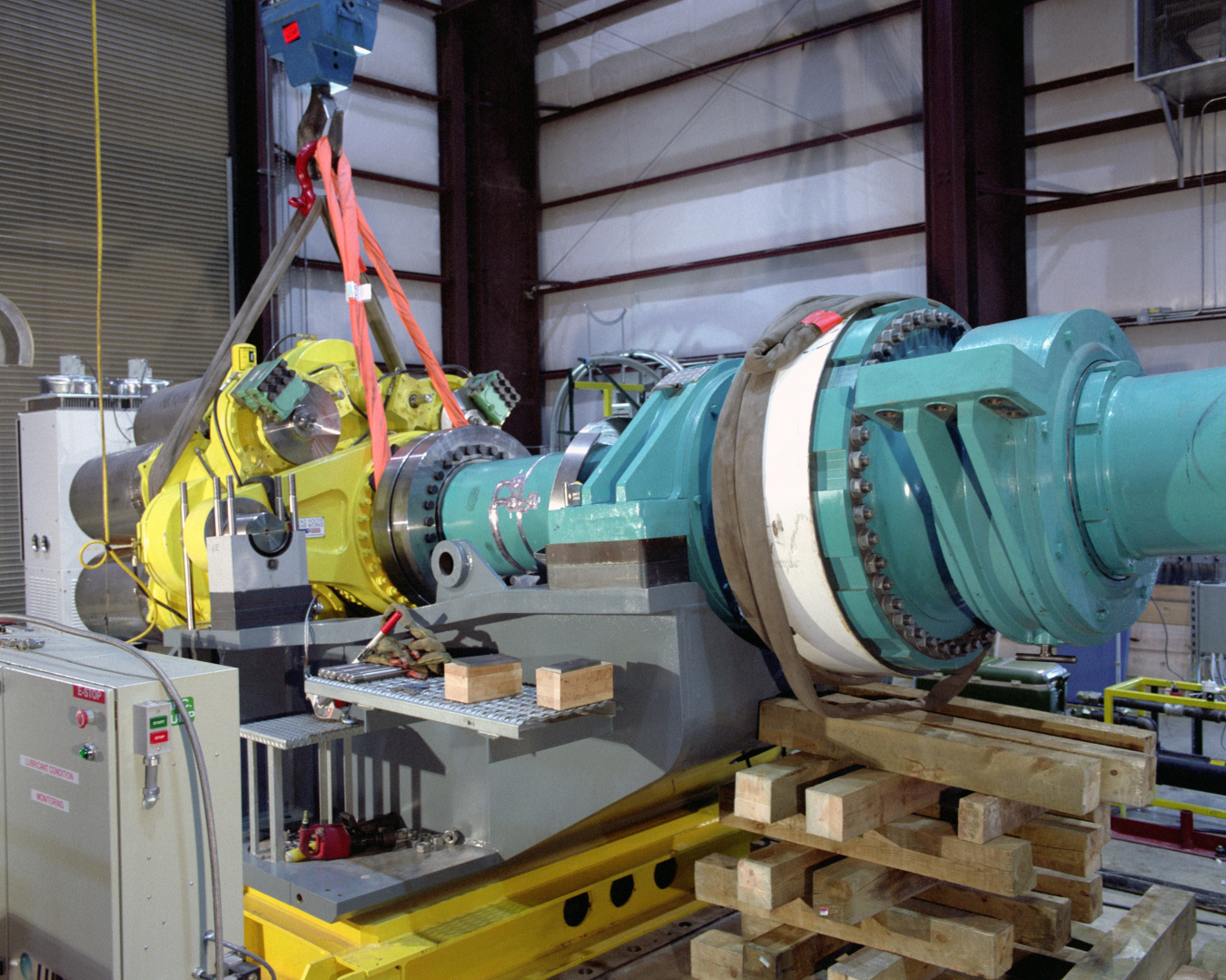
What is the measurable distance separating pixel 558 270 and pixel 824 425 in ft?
32.4

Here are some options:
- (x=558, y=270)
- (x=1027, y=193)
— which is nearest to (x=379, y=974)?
(x=1027, y=193)

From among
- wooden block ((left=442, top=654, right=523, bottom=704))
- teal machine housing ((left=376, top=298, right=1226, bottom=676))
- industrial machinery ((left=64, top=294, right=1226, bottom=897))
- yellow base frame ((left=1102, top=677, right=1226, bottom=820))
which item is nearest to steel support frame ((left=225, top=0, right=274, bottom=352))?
industrial machinery ((left=64, top=294, right=1226, bottom=897))

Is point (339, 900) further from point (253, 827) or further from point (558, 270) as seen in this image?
point (558, 270)

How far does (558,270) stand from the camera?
1143cm

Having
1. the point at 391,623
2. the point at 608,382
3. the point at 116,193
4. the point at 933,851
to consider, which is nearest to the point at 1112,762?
the point at 933,851

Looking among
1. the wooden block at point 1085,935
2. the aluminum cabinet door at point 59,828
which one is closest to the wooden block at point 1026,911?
the wooden block at point 1085,935

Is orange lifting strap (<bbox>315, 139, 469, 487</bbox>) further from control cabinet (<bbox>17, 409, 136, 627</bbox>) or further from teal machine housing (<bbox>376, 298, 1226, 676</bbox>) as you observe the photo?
control cabinet (<bbox>17, 409, 136, 627</bbox>)

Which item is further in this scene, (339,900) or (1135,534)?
(339,900)

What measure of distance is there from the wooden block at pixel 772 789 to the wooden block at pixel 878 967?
30 cm

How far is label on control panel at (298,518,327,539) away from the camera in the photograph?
3293 millimetres

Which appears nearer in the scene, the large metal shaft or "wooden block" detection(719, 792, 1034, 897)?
the large metal shaft

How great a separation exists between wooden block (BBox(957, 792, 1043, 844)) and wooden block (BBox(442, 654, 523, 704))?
0.97 meters

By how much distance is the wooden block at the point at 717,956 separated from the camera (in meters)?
2.08

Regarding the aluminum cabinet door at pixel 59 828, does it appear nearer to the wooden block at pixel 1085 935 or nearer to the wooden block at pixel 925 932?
the wooden block at pixel 925 932
